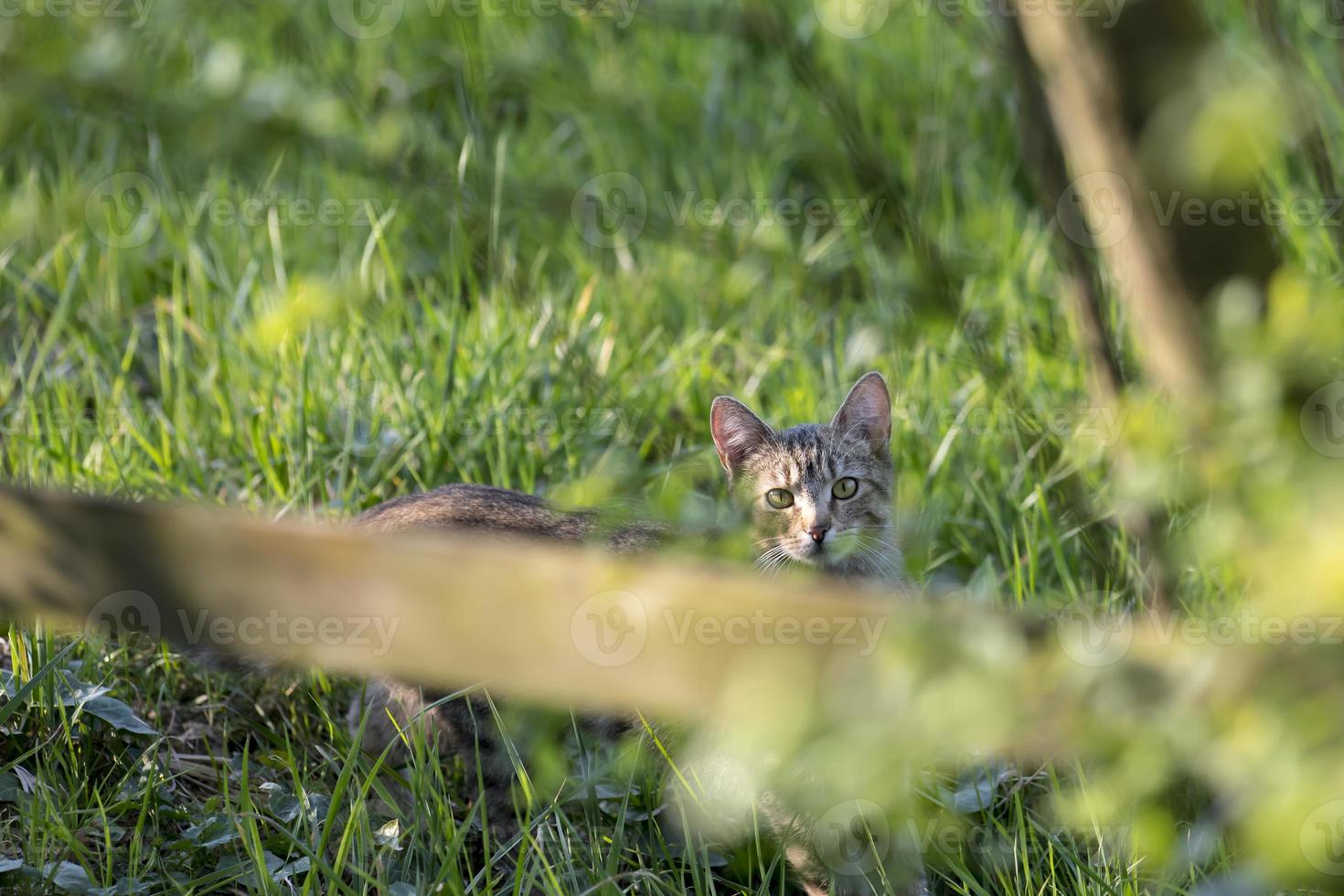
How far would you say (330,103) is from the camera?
2.61m

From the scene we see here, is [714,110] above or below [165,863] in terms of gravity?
above

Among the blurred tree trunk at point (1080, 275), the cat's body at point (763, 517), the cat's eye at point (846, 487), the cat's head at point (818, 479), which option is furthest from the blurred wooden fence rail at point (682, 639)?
the cat's eye at point (846, 487)

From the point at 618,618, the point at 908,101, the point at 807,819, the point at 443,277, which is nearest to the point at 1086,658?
the point at 618,618

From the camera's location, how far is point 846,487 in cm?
354

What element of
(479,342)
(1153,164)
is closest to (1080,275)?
(1153,164)

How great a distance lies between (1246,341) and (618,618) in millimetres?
731

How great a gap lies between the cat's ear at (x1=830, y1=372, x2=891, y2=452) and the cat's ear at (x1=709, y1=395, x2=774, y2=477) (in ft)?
0.72

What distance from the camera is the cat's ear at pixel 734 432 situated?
11.6ft

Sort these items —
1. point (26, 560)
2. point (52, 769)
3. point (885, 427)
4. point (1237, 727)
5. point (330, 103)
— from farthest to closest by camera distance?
point (885, 427) → point (52, 769) → point (330, 103) → point (26, 560) → point (1237, 727)

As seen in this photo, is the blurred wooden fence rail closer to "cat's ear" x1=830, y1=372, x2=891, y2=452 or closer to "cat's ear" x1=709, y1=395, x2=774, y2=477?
"cat's ear" x1=709, y1=395, x2=774, y2=477

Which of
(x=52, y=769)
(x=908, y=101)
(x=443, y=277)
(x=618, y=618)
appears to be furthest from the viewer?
(x=908, y=101)

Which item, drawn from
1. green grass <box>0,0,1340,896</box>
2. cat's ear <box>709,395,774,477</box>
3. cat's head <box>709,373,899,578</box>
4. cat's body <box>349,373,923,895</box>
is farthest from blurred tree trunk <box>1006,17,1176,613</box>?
cat's ear <box>709,395,774,477</box>

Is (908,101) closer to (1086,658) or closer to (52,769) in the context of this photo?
(52,769)

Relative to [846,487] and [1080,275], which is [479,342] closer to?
[846,487]
